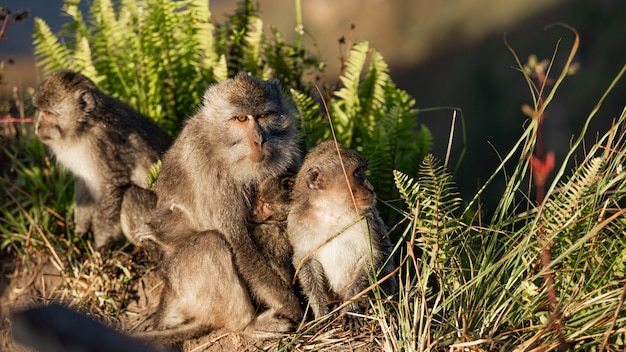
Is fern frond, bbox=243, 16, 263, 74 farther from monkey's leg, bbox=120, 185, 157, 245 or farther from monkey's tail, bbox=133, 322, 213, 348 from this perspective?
monkey's tail, bbox=133, 322, 213, 348

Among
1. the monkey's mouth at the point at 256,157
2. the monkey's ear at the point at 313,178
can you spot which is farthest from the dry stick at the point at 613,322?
the monkey's mouth at the point at 256,157

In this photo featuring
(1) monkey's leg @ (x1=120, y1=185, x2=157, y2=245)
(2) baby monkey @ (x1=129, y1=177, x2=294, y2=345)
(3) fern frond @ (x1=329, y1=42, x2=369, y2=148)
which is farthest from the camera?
(3) fern frond @ (x1=329, y1=42, x2=369, y2=148)

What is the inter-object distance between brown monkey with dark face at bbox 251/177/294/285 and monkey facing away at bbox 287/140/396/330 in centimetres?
24

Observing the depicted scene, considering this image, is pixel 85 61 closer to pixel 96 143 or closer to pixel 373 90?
pixel 96 143

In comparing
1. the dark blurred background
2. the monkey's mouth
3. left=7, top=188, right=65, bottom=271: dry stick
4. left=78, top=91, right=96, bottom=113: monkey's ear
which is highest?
the monkey's mouth

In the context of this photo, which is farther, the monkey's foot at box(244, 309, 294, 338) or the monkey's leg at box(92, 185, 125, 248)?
the monkey's leg at box(92, 185, 125, 248)

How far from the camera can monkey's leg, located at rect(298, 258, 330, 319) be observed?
220 inches

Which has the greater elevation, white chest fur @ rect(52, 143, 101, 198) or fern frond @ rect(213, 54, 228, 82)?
fern frond @ rect(213, 54, 228, 82)

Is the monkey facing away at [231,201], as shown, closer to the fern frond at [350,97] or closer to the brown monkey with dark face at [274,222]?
the brown monkey with dark face at [274,222]

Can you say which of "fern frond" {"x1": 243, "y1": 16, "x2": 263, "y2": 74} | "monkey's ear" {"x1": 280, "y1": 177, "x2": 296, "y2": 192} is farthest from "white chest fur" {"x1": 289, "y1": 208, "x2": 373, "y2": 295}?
"fern frond" {"x1": 243, "y1": 16, "x2": 263, "y2": 74}

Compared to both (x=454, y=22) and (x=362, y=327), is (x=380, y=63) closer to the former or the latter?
(x=362, y=327)

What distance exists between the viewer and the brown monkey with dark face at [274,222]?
590cm

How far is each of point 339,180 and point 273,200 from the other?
0.63 metres

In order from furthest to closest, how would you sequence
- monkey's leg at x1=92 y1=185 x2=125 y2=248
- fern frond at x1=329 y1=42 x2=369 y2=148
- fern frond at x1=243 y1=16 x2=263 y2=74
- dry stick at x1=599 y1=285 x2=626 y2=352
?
fern frond at x1=243 y1=16 x2=263 y2=74, fern frond at x1=329 y1=42 x2=369 y2=148, monkey's leg at x1=92 y1=185 x2=125 y2=248, dry stick at x1=599 y1=285 x2=626 y2=352
